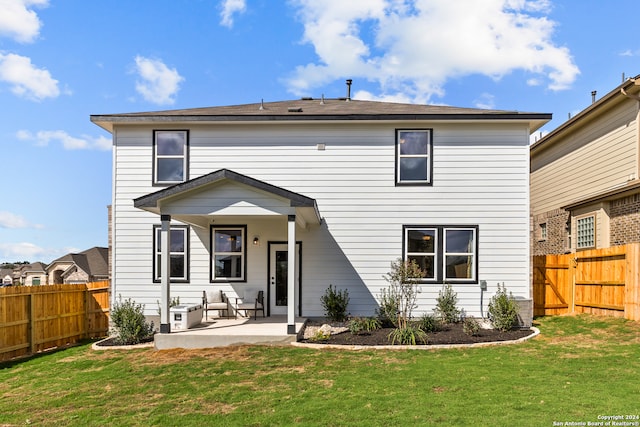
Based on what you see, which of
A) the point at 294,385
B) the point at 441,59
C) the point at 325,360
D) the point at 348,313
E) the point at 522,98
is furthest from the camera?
the point at 522,98

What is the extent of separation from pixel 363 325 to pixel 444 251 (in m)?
3.05

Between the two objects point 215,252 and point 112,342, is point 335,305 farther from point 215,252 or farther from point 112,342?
point 112,342

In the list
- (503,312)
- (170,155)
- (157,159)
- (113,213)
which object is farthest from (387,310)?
(113,213)

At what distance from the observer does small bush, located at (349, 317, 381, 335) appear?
10066 mm

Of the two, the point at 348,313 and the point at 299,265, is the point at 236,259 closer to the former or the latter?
the point at 299,265

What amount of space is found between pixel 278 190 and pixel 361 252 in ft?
11.8

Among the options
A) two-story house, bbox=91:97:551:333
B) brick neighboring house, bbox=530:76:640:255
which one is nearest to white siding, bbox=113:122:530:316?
two-story house, bbox=91:97:551:333

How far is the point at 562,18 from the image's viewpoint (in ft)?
39.8

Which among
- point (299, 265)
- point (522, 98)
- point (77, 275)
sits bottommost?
point (77, 275)

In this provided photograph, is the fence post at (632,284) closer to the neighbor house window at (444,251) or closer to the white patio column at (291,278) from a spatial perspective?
the neighbor house window at (444,251)

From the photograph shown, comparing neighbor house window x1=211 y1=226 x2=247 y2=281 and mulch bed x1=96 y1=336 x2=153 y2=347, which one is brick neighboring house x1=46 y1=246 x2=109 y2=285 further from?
mulch bed x1=96 y1=336 x2=153 y2=347

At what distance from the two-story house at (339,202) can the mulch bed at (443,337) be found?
1.28 meters

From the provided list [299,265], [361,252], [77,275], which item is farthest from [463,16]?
[77,275]

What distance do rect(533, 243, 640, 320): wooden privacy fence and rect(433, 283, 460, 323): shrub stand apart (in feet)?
10.0
